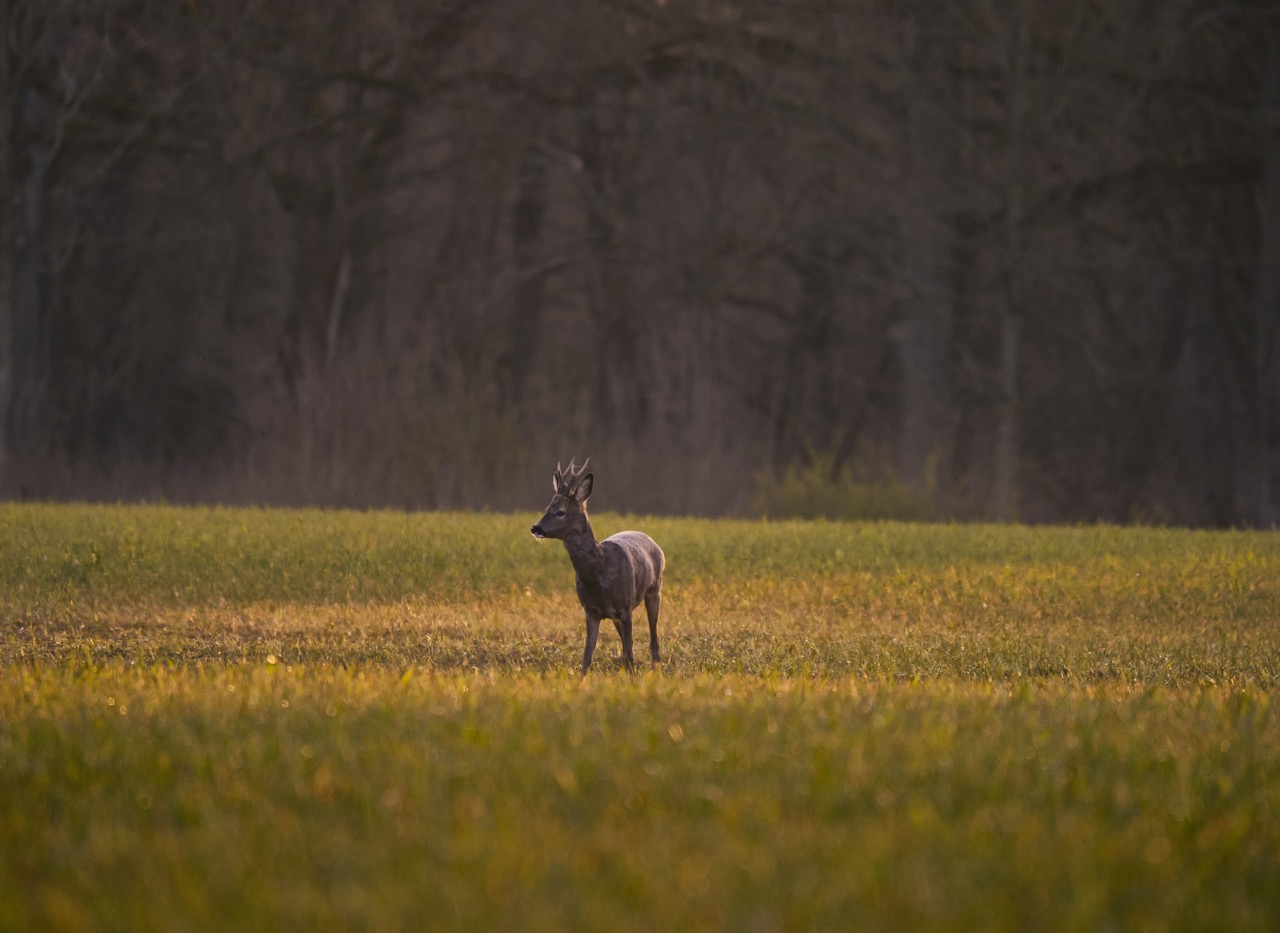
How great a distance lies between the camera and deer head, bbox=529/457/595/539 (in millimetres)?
10680

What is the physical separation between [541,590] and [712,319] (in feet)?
46.0

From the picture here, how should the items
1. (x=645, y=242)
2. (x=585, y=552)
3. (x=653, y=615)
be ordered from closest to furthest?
(x=585, y=552), (x=653, y=615), (x=645, y=242)

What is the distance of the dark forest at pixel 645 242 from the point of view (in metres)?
27.2

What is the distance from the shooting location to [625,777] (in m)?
6.70

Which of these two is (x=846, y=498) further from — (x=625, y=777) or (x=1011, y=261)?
(x=625, y=777)

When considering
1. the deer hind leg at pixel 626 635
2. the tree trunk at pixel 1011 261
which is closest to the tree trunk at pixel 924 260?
the tree trunk at pixel 1011 261

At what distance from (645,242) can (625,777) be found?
80.8 feet

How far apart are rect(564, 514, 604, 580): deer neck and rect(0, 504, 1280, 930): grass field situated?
775 mm

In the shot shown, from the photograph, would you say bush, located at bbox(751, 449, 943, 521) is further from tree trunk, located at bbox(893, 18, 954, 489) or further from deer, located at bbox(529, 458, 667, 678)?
deer, located at bbox(529, 458, 667, 678)

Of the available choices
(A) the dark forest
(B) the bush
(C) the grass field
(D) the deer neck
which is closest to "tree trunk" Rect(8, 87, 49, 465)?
(A) the dark forest

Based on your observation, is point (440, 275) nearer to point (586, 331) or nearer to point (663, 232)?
point (663, 232)

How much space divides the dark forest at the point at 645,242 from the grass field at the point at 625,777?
496 inches

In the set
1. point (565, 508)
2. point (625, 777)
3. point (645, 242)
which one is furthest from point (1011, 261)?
point (625, 777)

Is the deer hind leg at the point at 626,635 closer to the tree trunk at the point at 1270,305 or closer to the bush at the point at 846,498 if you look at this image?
the bush at the point at 846,498
